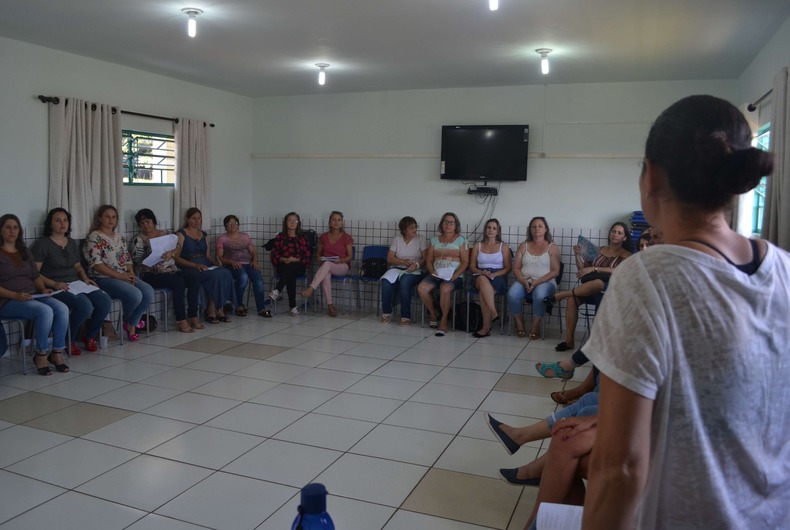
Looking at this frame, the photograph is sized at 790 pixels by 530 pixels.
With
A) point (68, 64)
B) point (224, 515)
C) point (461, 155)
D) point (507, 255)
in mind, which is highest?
point (68, 64)

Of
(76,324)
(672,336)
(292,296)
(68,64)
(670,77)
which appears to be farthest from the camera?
(292,296)

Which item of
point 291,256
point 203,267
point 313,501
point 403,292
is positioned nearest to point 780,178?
point 313,501

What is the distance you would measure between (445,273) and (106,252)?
3252mm

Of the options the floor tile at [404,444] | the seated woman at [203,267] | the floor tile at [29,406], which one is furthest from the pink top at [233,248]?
the floor tile at [404,444]

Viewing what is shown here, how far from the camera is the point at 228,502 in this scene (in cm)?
273

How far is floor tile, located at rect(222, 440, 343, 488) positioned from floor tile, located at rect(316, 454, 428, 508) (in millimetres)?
71

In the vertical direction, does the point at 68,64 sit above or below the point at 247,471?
above

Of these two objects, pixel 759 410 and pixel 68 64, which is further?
pixel 68 64

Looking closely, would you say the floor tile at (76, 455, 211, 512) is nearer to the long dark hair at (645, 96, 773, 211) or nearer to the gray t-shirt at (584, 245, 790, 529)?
the gray t-shirt at (584, 245, 790, 529)

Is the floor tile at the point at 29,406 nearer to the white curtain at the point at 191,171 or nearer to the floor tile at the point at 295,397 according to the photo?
the floor tile at the point at 295,397

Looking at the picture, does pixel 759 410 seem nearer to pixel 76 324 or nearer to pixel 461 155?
pixel 76 324

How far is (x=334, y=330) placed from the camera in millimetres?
6418

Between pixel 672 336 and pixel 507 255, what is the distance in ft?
19.1

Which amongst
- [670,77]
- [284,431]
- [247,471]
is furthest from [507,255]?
[247,471]
